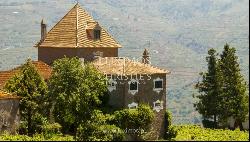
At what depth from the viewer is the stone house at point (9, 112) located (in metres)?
56.0

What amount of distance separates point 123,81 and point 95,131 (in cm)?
1063

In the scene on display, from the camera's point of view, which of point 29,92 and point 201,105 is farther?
point 201,105

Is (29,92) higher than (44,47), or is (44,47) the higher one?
(44,47)

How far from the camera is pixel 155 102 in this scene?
62750 millimetres

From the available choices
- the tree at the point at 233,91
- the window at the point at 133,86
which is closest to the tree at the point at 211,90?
the tree at the point at 233,91

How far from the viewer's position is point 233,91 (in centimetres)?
7462

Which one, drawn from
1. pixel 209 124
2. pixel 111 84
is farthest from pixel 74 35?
pixel 209 124

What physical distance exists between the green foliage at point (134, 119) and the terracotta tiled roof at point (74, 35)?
1381cm

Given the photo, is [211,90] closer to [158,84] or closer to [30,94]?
[158,84]

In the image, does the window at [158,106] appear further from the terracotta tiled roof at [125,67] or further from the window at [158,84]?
the terracotta tiled roof at [125,67]

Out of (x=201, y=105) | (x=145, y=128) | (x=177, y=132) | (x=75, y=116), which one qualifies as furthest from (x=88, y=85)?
(x=201, y=105)

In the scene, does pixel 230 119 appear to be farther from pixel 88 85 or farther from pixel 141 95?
pixel 88 85

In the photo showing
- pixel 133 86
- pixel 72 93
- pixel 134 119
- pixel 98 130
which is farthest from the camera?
pixel 133 86

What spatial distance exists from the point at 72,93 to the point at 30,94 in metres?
4.62
